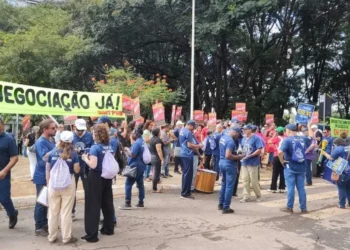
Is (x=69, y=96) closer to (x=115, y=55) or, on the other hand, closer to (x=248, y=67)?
(x=115, y=55)

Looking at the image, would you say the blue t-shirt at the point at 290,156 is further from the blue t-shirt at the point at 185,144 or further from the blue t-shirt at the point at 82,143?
the blue t-shirt at the point at 82,143

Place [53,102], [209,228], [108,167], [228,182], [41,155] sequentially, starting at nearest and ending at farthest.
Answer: [108,167]
[41,155]
[209,228]
[53,102]
[228,182]

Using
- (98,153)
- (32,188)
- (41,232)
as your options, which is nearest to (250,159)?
(98,153)

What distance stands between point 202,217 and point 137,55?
21787 mm

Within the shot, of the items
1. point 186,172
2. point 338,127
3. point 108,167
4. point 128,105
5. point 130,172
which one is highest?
point 128,105

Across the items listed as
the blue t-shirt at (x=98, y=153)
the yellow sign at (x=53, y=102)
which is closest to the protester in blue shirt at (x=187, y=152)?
the yellow sign at (x=53, y=102)

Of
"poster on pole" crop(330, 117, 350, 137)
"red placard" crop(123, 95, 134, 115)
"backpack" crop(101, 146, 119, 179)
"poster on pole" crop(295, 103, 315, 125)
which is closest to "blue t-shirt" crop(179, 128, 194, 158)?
"red placard" crop(123, 95, 134, 115)

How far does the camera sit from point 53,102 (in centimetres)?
752

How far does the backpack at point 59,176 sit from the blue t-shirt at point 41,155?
54 centimetres

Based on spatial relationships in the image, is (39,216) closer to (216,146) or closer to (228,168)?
(228,168)

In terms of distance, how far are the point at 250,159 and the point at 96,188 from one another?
4452 millimetres

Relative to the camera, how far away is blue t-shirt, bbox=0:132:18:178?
624 centimetres

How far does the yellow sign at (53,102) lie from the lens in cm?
684

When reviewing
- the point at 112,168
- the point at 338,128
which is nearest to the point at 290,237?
the point at 112,168
